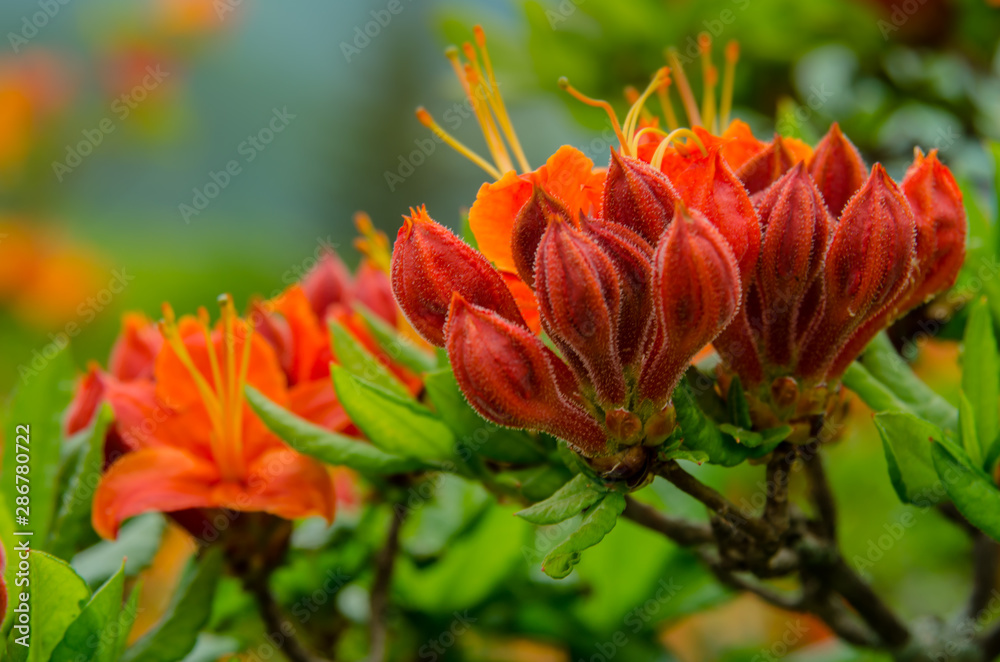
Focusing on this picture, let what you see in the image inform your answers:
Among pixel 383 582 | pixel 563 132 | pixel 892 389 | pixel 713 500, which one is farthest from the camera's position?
pixel 563 132

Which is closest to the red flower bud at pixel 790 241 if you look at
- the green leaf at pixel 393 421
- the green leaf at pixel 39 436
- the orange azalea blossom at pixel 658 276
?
the orange azalea blossom at pixel 658 276

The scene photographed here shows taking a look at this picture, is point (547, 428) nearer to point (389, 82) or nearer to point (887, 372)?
point (887, 372)

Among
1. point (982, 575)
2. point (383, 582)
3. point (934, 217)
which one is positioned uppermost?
point (934, 217)

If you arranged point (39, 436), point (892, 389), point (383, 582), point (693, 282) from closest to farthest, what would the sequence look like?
point (693, 282) < point (892, 389) < point (39, 436) < point (383, 582)

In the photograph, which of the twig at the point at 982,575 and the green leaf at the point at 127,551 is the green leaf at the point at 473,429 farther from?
the twig at the point at 982,575

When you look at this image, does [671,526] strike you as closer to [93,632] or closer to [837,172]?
[837,172]

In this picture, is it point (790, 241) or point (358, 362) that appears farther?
point (358, 362)

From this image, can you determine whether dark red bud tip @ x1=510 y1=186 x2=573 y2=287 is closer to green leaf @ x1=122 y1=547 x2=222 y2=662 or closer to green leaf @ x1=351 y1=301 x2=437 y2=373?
green leaf @ x1=351 y1=301 x2=437 y2=373

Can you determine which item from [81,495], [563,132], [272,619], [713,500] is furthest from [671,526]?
[563,132]
